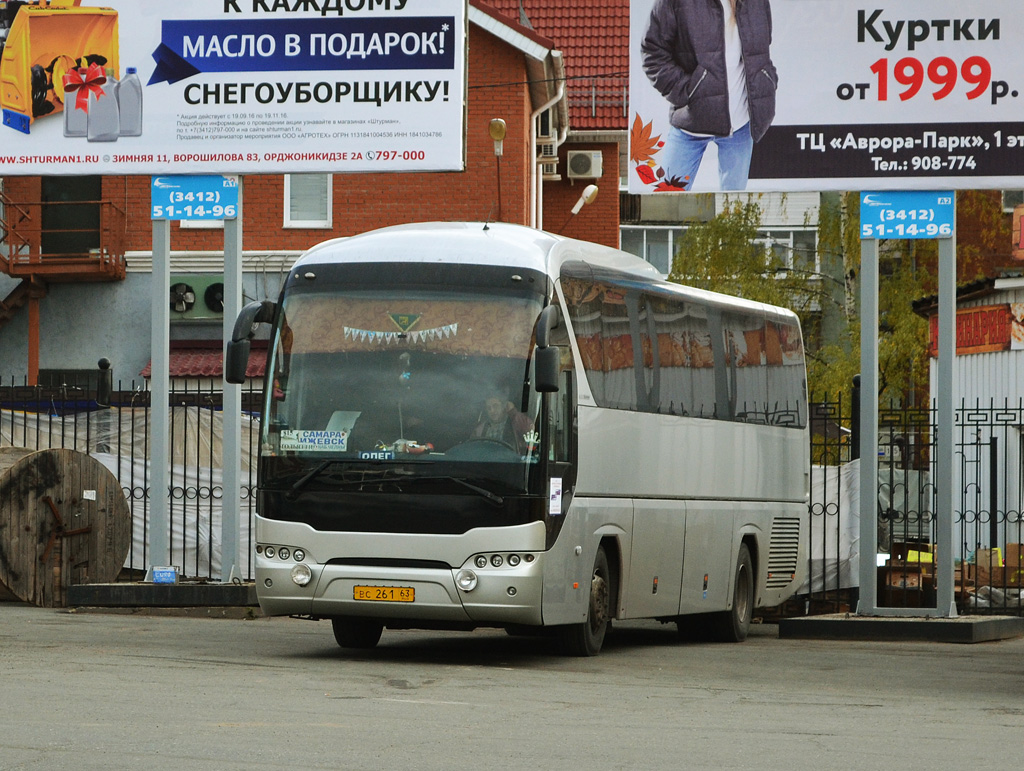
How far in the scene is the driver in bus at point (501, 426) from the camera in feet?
44.9

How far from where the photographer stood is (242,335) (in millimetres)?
14672

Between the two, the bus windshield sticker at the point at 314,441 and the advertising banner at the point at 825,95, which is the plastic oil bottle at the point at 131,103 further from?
the bus windshield sticker at the point at 314,441

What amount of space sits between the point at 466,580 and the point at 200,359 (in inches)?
769

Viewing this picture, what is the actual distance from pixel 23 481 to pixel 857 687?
10186 millimetres

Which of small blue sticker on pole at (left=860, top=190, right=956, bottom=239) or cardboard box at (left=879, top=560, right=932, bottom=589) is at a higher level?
small blue sticker on pole at (left=860, top=190, right=956, bottom=239)

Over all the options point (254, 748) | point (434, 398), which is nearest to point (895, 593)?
point (434, 398)

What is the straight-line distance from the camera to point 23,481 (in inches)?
771

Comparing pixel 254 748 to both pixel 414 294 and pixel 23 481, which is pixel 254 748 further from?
pixel 23 481

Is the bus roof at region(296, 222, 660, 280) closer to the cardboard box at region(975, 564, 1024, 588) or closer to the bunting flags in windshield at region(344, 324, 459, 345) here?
the bunting flags in windshield at region(344, 324, 459, 345)

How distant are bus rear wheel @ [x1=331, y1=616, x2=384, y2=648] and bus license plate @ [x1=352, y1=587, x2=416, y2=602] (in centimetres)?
137

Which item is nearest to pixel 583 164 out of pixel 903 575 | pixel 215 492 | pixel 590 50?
pixel 590 50

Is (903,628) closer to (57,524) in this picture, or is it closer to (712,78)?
(712,78)

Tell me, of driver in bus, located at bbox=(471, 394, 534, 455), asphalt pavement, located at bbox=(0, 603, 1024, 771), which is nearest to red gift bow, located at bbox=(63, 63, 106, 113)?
asphalt pavement, located at bbox=(0, 603, 1024, 771)

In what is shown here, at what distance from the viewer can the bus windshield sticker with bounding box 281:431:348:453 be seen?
1387 centimetres
